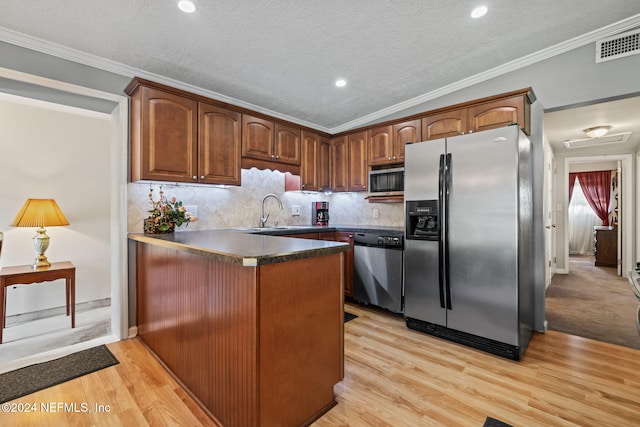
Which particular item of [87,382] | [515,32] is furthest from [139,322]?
[515,32]

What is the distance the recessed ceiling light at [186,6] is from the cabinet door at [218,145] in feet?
3.16

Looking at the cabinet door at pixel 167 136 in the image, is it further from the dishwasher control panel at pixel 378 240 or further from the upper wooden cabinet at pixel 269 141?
the dishwasher control panel at pixel 378 240

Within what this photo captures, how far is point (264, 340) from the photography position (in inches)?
50.6

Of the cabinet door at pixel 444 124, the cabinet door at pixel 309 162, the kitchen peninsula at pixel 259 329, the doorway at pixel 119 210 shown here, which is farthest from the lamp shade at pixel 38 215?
the cabinet door at pixel 444 124

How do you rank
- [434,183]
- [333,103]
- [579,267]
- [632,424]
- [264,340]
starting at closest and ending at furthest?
1. [264,340]
2. [632,424]
3. [434,183]
4. [333,103]
5. [579,267]

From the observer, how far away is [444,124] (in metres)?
2.97

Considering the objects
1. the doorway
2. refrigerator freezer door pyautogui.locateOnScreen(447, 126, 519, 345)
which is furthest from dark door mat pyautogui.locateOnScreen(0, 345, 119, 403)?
refrigerator freezer door pyautogui.locateOnScreen(447, 126, 519, 345)

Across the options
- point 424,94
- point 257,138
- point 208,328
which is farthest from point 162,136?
point 424,94

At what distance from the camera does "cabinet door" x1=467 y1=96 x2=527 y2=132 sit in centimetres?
250

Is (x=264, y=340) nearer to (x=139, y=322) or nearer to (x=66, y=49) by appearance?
(x=139, y=322)

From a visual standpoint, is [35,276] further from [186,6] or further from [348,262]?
[348,262]

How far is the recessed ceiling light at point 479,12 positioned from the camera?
6.46 ft

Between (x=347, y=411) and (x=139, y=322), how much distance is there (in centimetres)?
212

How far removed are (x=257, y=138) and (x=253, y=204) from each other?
861 mm
